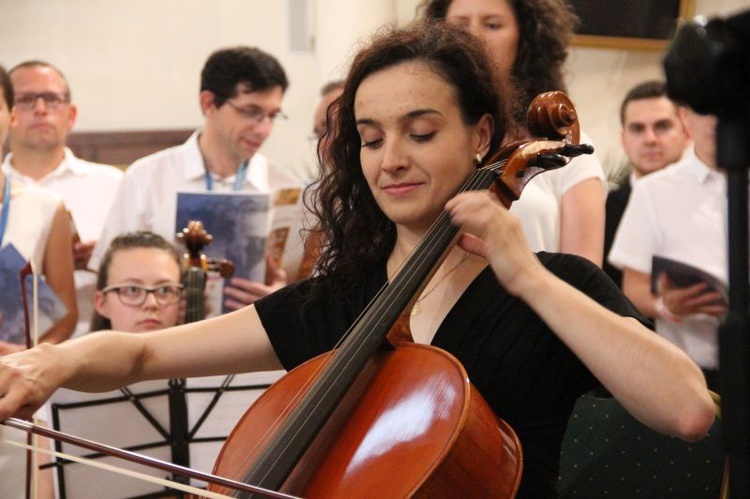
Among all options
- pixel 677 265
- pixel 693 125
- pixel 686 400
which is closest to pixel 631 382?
pixel 686 400

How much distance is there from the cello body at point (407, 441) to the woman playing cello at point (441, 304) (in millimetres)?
144

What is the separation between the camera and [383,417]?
1299mm

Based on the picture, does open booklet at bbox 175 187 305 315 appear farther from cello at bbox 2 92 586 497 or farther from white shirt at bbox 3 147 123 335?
cello at bbox 2 92 586 497

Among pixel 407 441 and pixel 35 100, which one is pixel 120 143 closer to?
pixel 35 100

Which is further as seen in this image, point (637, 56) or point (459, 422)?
point (637, 56)

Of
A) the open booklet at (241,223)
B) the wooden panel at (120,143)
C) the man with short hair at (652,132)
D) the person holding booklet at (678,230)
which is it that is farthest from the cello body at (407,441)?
the wooden panel at (120,143)

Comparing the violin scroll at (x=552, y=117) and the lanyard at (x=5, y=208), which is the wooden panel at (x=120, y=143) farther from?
the violin scroll at (x=552, y=117)

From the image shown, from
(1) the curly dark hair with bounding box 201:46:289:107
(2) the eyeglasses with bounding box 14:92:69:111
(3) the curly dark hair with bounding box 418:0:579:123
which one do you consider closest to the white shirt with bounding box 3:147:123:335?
(2) the eyeglasses with bounding box 14:92:69:111

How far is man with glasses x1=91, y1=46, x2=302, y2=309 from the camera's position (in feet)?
9.98

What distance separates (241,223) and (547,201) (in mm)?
862

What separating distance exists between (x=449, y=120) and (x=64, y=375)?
2.18ft

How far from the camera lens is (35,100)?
341 cm

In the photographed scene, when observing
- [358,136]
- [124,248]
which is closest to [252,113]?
[124,248]

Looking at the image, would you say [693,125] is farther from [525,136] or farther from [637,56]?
[637,56]
